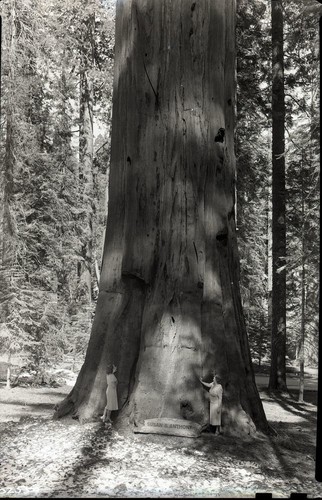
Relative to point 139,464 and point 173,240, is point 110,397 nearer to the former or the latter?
point 139,464

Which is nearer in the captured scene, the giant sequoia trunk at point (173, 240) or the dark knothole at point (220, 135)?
the giant sequoia trunk at point (173, 240)

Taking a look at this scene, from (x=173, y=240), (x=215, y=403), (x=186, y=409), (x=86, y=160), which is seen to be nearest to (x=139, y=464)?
(x=186, y=409)

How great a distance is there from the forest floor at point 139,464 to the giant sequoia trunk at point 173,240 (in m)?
0.33

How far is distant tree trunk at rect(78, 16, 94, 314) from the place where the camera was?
20125 mm

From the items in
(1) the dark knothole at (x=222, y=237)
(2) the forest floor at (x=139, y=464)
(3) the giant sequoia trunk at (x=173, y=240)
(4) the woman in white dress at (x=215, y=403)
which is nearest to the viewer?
(2) the forest floor at (x=139, y=464)

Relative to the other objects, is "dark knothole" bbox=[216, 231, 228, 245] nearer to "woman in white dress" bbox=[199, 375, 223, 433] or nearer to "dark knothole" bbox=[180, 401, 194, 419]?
"woman in white dress" bbox=[199, 375, 223, 433]

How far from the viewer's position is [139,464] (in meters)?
5.14

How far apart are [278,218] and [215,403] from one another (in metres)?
12.0

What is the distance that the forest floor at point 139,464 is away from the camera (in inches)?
182

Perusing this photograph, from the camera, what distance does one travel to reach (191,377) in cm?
614

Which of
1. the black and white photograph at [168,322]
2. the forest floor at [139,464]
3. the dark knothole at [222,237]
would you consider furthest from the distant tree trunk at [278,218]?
the forest floor at [139,464]

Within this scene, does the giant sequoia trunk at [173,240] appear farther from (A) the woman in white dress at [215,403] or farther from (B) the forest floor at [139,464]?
(B) the forest floor at [139,464]

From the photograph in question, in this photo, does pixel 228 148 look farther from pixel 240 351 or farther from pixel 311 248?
pixel 311 248

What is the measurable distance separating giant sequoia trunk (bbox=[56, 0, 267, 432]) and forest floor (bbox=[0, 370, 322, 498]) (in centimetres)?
33
